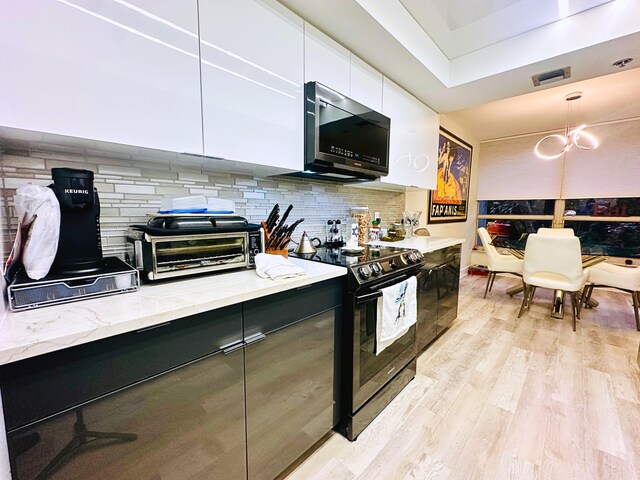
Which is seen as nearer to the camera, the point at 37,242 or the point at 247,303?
the point at 37,242

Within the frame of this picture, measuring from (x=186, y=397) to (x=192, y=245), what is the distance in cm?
56

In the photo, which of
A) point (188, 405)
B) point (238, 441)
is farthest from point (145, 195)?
point (238, 441)

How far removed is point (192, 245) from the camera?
112cm

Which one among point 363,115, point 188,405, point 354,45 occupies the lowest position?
point 188,405

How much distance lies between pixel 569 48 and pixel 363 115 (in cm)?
150

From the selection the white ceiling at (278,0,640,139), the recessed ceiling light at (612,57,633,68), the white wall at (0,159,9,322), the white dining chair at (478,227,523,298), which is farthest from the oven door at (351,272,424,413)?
the white dining chair at (478,227,523,298)

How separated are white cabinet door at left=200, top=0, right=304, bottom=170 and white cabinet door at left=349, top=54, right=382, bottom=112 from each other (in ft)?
1.58

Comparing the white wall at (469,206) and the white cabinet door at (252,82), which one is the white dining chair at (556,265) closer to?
the white wall at (469,206)

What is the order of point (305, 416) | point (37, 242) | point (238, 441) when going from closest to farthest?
point (37, 242) → point (238, 441) → point (305, 416)

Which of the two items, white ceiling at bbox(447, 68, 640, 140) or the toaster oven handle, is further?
white ceiling at bbox(447, 68, 640, 140)

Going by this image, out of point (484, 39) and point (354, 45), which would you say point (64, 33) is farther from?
point (484, 39)

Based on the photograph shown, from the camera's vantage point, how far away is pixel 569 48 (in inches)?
71.9

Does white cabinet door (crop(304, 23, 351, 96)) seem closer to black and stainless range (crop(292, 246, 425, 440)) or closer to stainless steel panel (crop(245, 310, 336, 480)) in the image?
black and stainless range (crop(292, 246, 425, 440))

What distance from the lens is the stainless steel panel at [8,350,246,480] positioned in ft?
2.09
